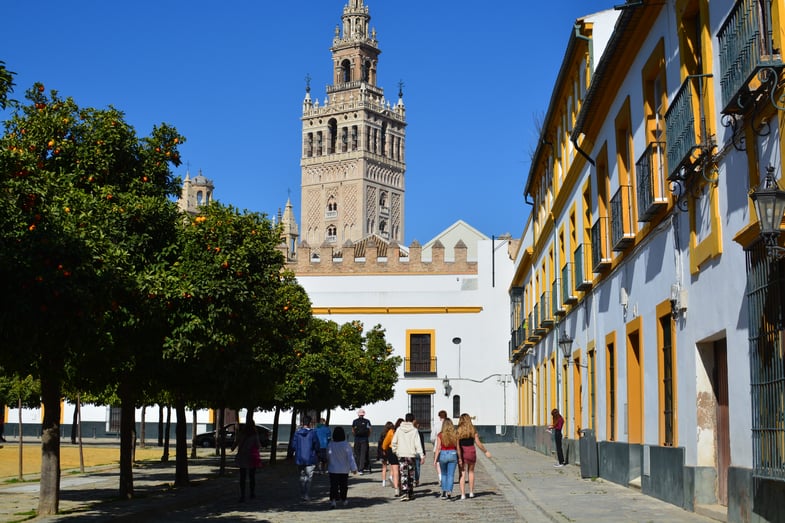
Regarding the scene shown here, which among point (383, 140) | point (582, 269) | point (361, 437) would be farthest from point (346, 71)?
point (582, 269)

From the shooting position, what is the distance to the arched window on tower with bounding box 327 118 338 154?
149875 mm

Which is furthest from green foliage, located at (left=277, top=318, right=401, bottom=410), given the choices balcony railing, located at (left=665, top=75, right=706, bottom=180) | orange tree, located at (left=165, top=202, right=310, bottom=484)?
balcony railing, located at (left=665, top=75, right=706, bottom=180)

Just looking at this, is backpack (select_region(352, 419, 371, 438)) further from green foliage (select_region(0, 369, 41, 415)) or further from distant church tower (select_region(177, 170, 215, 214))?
distant church tower (select_region(177, 170, 215, 214))

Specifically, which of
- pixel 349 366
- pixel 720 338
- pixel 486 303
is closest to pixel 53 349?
pixel 720 338

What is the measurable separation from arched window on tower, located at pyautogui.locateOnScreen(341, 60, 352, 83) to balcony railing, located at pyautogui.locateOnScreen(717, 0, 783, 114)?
141249 mm

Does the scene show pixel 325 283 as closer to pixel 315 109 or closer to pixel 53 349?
pixel 53 349

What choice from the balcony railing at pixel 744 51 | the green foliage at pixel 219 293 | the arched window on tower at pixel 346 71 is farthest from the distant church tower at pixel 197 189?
the balcony railing at pixel 744 51

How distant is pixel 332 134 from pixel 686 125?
138898mm

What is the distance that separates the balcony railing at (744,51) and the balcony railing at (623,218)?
6484 millimetres

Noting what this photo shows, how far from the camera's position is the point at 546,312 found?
33156 millimetres

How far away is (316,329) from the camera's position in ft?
113

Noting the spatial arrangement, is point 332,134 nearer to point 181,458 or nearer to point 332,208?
point 332,208

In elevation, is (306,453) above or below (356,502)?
above

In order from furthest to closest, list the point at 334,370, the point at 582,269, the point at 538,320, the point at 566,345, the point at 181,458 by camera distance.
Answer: the point at 538,320 < the point at 334,370 < the point at 566,345 < the point at 582,269 < the point at 181,458
